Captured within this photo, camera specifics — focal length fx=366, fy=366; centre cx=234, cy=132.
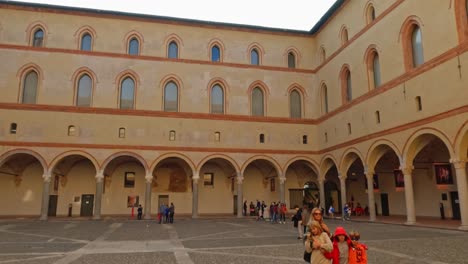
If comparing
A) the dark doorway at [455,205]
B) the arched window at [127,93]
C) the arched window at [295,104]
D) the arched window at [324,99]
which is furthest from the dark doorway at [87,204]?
the dark doorway at [455,205]

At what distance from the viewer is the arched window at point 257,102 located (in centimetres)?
3039

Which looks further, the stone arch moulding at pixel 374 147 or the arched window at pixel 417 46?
the stone arch moulding at pixel 374 147

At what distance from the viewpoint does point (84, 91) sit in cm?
2780

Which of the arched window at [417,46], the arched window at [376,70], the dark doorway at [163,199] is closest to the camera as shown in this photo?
the arched window at [417,46]

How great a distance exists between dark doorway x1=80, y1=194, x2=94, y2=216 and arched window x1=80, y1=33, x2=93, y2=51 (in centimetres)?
1184

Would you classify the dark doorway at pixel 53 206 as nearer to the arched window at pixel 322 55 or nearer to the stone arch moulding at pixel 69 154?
the stone arch moulding at pixel 69 154

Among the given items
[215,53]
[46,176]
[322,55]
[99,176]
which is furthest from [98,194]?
[322,55]

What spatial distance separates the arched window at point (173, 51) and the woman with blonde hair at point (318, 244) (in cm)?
2636

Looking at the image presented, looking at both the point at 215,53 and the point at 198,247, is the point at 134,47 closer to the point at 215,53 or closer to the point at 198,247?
the point at 215,53

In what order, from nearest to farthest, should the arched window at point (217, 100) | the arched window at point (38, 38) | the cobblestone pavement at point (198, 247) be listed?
1. the cobblestone pavement at point (198, 247)
2. the arched window at point (38, 38)
3. the arched window at point (217, 100)

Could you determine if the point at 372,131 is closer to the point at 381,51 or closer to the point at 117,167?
the point at 381,51

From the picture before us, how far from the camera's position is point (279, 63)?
104ft

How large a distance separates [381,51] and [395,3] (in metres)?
2.84

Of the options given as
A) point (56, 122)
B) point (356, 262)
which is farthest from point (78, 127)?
point (356, 262)
